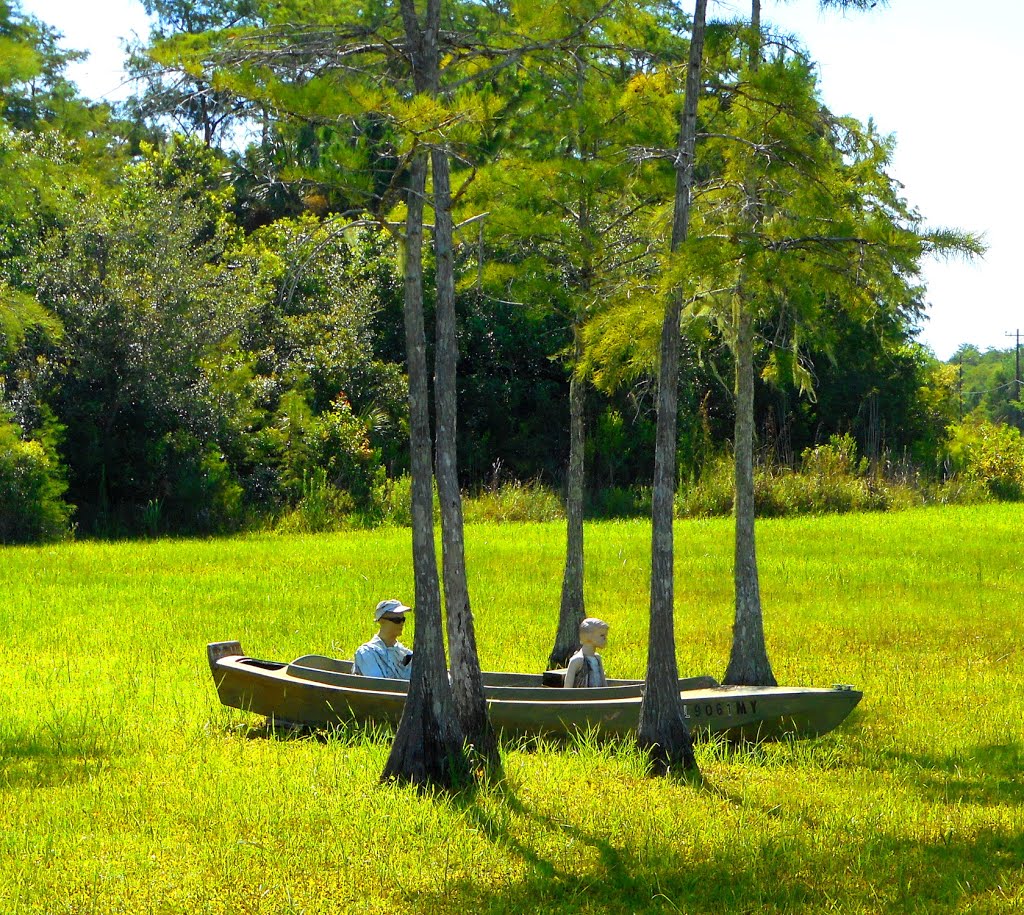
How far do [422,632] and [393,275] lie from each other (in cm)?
2414

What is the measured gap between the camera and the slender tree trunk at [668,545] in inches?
371

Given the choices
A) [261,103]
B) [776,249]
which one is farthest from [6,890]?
[776,249]

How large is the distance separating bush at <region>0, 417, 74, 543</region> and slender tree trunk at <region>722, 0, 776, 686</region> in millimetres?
15523

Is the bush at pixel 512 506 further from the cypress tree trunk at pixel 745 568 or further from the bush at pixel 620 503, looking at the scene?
the cypress tree trunk at pixel 745 568

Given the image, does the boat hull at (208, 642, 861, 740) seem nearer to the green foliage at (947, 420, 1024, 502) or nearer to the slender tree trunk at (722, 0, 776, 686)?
the slender tree trunk at (722, 0, 776, 686)

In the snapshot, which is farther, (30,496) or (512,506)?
(512,506)

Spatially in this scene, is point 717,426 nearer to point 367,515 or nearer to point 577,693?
point 367,515

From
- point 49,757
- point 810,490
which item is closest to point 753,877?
point 49,757

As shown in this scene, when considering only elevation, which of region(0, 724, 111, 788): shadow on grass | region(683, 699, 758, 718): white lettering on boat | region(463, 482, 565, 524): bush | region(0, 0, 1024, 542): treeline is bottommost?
region(0, 724, 111, 788): shadow on grass

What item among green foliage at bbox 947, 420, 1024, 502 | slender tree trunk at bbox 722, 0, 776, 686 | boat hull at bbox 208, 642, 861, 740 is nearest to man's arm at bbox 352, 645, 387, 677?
boat hull at bbox 208, 642, 861, 740

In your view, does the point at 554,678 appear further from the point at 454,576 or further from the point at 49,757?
the point at 49,757

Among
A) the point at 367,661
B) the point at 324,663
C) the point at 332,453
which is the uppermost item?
the point at 332,453

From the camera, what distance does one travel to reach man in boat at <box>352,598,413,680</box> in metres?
10.7

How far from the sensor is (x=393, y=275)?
3234 cm
